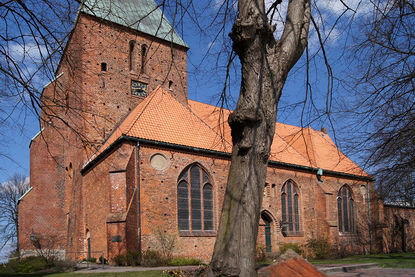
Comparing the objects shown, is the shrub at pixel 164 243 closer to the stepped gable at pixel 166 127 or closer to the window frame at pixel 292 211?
the stepped gable at pixel 166 127

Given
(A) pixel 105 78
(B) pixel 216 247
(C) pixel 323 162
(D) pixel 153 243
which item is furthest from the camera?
(C) pixel 323 162

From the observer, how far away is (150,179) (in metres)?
17.8

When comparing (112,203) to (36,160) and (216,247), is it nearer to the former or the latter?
(36,160)

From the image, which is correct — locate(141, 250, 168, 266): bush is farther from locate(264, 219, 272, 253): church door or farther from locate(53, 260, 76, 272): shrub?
locate(264, 219, 272, 253): church door

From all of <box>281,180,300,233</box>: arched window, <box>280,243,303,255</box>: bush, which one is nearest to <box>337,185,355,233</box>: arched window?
<box>281,180,300,233</box>: arched window

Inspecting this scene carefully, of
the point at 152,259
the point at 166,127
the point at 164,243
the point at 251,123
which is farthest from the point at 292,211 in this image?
the point at 251,123

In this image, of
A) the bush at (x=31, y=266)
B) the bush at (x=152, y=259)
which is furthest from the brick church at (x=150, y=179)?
the bush at (x=31, y=266)

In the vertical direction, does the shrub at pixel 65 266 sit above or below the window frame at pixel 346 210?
below

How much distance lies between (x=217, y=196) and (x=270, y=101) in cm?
1501

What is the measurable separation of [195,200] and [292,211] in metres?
7.99

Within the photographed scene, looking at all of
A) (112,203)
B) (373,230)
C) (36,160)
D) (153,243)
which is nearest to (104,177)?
(112,203)

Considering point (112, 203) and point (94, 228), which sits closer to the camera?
point (112, 203)

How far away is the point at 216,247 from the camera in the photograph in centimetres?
505

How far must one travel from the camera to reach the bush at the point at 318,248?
75.8 ft
